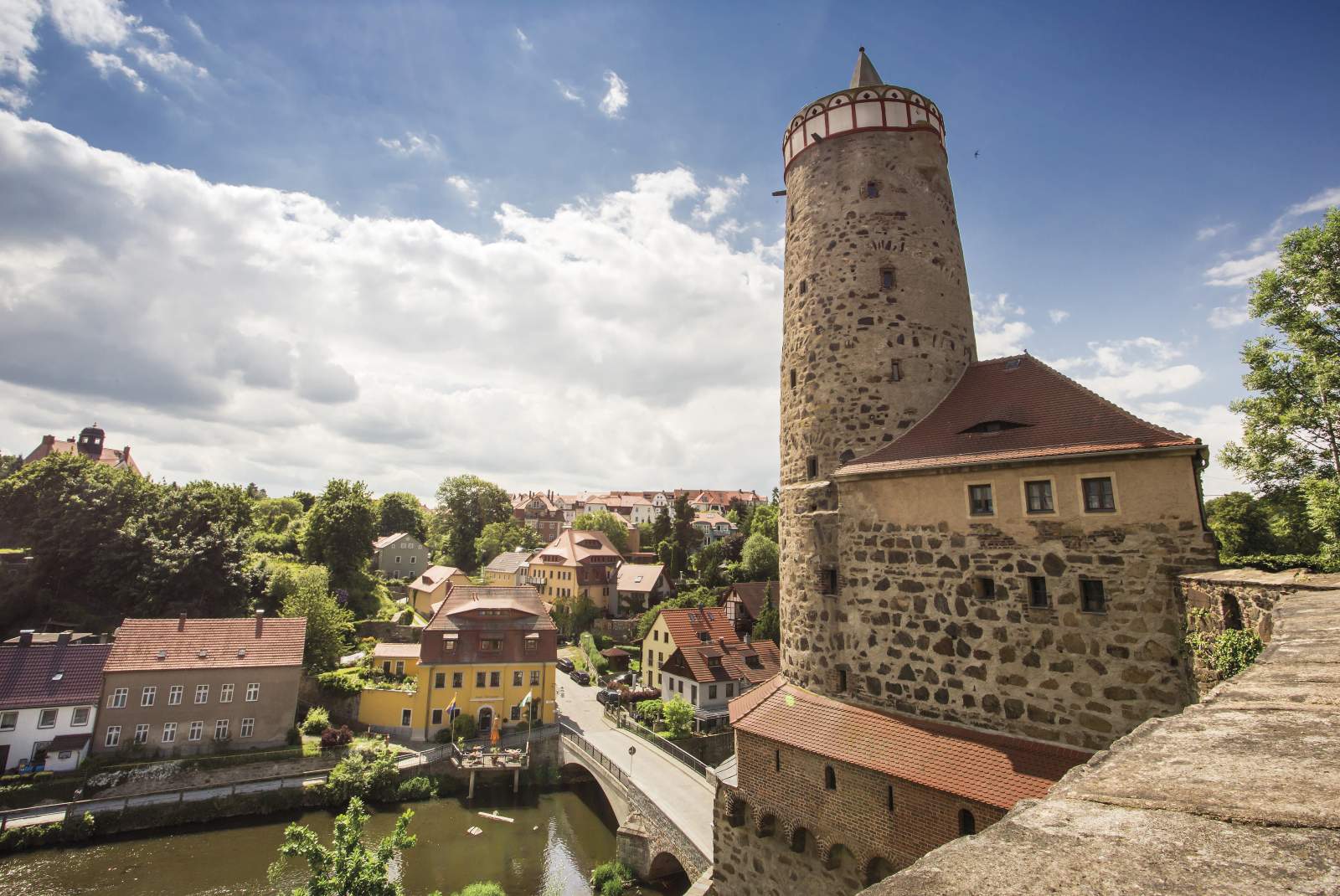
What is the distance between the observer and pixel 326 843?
26250mm

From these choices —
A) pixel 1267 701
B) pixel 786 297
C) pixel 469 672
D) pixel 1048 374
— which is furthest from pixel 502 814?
pixel 1267 701

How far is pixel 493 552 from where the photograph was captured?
79.6m

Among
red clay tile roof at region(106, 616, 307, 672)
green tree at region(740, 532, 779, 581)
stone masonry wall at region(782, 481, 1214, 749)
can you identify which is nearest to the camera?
stone masonry wall at region(782, 481, 1214, 749)

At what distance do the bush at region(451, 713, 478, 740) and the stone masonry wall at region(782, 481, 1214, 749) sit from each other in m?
28.4

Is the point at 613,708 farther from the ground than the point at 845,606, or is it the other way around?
the point at 845,606

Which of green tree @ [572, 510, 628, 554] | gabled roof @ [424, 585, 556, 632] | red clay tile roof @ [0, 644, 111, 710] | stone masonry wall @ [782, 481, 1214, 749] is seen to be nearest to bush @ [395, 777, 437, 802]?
gabled roof @ [424, 585, 556, 632]

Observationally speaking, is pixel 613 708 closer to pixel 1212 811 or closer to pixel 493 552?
pixel 1212 811

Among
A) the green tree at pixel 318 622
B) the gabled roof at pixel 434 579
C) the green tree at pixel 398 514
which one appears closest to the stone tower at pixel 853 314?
the green tree at pixel 318 622

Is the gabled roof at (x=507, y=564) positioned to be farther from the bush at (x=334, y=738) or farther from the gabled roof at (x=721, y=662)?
the bush at (x=334, y=738)

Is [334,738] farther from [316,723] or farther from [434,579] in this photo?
[434,579]

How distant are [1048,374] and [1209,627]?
5077 millimetres

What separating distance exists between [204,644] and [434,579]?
25423 mm

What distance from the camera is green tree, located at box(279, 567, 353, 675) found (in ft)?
123

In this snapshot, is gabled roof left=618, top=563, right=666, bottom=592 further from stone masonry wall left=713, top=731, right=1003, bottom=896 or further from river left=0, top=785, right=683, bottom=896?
stone masonry wall left=713, top=731, right=1003, bottom=896
